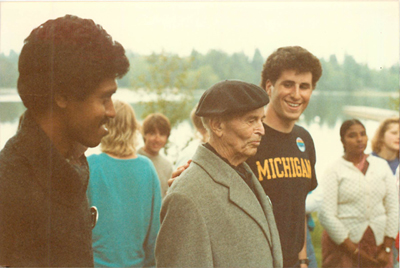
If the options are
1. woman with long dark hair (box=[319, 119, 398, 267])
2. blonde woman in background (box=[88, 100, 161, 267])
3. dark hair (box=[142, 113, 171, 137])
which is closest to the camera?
blonde woman in background (box=[88, 100, 161, 267])

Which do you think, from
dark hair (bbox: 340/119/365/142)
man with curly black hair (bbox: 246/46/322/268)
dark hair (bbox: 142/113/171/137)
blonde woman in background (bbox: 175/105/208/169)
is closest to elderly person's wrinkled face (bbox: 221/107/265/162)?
man with curly black hair (bbox: 246/46/322/268)

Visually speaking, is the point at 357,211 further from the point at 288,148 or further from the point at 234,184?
the point at 234,184

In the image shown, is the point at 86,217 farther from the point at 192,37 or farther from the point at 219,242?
the point at 192,37

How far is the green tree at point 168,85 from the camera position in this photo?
2820 millimetres

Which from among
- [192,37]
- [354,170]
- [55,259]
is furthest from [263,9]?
[55,259]

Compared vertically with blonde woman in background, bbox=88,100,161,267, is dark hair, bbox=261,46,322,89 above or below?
above

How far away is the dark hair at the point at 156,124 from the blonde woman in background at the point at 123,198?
1.66 ft

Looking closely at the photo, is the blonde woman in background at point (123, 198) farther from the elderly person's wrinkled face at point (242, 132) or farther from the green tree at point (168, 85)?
the elderly person's wrinkled face at point (242, 132)

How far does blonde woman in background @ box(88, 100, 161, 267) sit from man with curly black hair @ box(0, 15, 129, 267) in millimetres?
744

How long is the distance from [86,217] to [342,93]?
1.85 m

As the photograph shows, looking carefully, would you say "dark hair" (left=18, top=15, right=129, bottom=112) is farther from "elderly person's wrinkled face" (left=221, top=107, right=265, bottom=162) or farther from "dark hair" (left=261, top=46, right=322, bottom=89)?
"dark hair" (left=261, top=46, right=322, bottom=89)

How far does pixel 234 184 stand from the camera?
5.91 ft

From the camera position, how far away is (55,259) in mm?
1583

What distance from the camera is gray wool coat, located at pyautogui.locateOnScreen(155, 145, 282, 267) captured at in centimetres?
165
